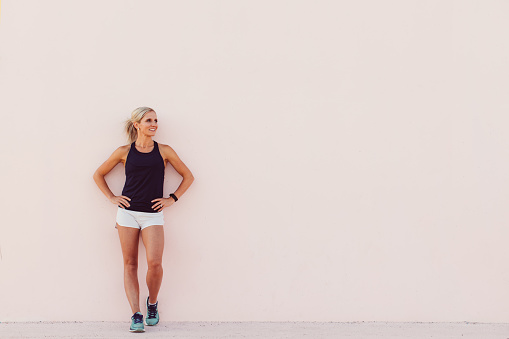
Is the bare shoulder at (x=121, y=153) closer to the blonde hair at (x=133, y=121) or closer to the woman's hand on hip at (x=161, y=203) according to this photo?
the blonde hair at (x=133, y=121)

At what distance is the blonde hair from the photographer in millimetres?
5137

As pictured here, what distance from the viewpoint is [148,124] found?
5133 mm

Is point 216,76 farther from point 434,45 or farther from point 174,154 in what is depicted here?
point 434,45

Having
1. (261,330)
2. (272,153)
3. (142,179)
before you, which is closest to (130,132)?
(142,179)

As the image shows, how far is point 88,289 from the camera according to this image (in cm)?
536

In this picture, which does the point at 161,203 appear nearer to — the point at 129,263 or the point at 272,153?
the point at 129,263

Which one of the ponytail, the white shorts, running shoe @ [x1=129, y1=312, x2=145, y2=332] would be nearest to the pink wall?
the ponytail

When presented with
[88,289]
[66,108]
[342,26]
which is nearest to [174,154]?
[66,108]

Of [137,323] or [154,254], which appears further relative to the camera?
[154,254]

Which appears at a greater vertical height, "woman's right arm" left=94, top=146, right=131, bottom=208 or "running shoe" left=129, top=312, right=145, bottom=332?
"woman's right arm" left=94, top=146, right=131, bottom=208

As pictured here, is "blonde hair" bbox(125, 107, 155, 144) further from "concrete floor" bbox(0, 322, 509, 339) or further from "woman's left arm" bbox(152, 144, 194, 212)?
"concrete floor" bbox(0, 322, 509, 339)

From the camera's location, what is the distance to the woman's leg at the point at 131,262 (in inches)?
203

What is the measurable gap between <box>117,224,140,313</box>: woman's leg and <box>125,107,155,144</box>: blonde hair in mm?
739

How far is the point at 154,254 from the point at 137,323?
55 cm
